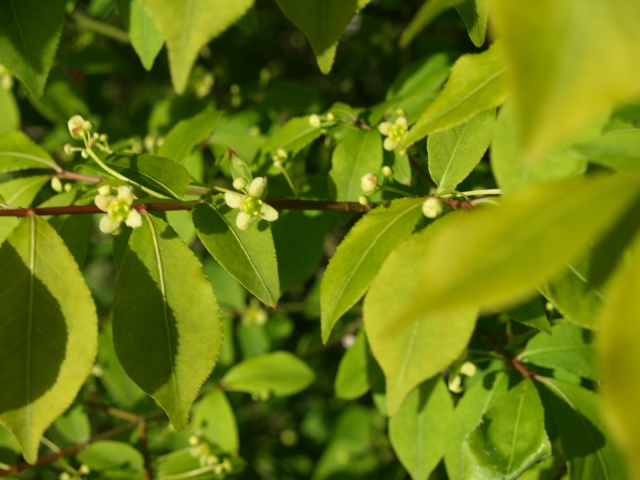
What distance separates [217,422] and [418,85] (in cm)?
148

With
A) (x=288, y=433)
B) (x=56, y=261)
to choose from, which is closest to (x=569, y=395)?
(x=56, y=261)

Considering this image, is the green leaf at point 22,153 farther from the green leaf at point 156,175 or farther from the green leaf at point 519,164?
the green leaf at point 519,164

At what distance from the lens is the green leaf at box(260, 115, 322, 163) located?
1842mm

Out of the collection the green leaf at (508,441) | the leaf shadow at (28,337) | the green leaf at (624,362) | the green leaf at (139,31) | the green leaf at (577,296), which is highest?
the green leaf at (139,31)

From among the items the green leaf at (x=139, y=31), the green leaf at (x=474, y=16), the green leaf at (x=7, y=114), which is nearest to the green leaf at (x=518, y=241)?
A: the green leaf at (x=474, y=16)

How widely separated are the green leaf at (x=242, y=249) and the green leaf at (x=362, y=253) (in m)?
0.19

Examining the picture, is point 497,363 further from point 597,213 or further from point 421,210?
point 597,213

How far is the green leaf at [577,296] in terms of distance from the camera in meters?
0.99

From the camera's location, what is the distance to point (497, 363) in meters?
1.85

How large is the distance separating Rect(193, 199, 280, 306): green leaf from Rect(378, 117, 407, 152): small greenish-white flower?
0.45 metres

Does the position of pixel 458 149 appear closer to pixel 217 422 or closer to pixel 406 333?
pixel 406 333

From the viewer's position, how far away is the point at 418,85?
6.98ft

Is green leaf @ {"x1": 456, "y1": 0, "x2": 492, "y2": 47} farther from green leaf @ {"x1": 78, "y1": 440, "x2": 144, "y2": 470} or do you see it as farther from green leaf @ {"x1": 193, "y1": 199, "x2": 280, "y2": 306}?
green leaf @ {"x1": 78, "y1": 440, "x2": 144, "y2": 470}

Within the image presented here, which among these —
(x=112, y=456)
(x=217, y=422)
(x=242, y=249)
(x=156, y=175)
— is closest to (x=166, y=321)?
(x=242, y=249)
